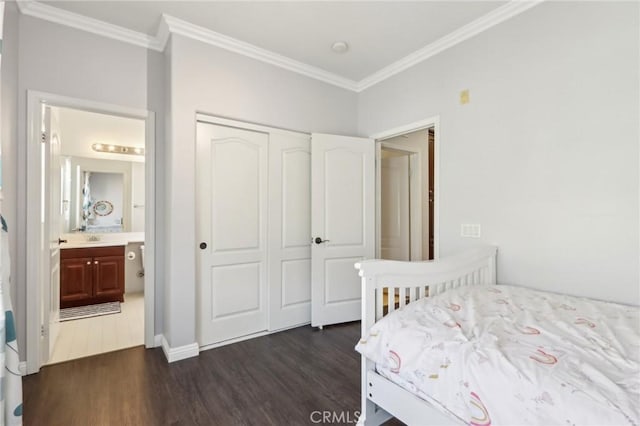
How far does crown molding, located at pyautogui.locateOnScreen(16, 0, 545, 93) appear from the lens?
2.28 meters

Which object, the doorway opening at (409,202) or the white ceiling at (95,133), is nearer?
the white ceiling at (95,133)

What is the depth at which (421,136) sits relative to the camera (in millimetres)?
4277

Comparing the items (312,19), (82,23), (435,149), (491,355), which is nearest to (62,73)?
(82,23)

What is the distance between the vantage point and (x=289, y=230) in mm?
3191

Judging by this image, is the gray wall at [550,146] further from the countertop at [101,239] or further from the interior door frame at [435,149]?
the countertop at [101,239]

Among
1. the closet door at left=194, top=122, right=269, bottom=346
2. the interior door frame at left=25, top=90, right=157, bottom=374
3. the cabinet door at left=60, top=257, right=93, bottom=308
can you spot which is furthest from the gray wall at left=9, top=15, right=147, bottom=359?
the cabinet door at left=60, top=257, right=93, bottom=308

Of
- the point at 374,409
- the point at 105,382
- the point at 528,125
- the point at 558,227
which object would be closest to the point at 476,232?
the point at 558,227

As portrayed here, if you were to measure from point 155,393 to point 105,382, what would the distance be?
453mm

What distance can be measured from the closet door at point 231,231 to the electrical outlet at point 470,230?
179 cm

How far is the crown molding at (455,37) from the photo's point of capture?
7.38ft

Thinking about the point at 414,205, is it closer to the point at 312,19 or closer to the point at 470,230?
the point at 470,230

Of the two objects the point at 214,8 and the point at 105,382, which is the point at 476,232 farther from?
the point at 105,382

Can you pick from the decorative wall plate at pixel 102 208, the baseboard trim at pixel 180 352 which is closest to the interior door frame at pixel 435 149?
the baseboard trim at pixel 180 352

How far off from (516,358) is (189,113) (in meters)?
2.67
